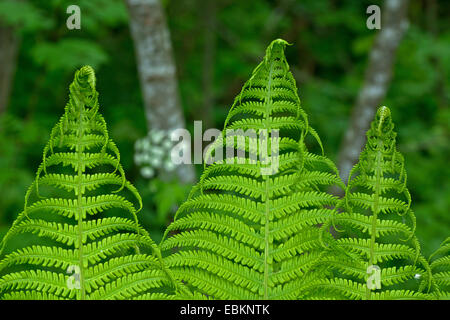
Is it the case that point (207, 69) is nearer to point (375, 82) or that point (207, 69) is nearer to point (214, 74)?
point (214, 74)

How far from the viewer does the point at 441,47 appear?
4.75 m

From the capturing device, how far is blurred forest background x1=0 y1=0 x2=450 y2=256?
412 cm

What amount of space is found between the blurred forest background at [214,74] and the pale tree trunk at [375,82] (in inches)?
4.6

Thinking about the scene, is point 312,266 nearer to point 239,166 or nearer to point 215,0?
point 239,166

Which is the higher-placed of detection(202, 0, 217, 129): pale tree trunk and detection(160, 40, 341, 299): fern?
detection(202, 0, 217, 129): pale tree trunk

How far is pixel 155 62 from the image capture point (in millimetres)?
3146

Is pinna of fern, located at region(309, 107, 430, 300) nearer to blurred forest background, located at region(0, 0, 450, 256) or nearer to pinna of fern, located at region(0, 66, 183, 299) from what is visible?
pinna of fern, located at region(0, 66, 183, 299)

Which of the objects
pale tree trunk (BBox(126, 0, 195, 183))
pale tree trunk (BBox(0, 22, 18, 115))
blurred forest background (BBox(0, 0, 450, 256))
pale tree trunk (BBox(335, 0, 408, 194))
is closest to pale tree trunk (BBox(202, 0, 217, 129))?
blurred forest background (BBox(0, 0, 450, 256))

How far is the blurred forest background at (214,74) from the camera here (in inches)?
162

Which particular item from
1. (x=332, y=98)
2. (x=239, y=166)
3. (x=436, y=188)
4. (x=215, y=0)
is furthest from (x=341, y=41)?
(x=239, y=166)

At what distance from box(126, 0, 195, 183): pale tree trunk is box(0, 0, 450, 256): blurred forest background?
867 millimetres
